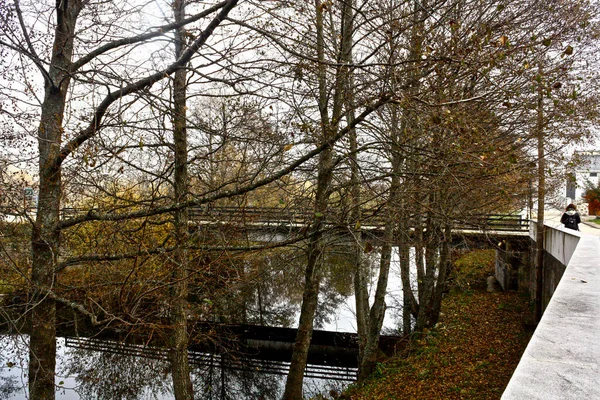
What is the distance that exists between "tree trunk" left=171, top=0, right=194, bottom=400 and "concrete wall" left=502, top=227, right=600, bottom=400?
13.9ft

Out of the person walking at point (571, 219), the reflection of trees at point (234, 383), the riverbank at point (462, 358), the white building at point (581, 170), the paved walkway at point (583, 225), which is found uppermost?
the white building at point (581, 170)

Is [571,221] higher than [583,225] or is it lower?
higher

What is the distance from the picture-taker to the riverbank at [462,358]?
8.46m

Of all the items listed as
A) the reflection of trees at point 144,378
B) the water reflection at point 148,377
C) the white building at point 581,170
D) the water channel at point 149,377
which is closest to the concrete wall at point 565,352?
the white building at point 581,170

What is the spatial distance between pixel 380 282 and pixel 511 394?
31.5 ft

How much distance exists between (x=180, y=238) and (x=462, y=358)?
728cm

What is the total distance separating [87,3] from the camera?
590cm

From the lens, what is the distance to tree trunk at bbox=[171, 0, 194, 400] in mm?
6246

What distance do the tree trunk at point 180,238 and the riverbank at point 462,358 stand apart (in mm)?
3813

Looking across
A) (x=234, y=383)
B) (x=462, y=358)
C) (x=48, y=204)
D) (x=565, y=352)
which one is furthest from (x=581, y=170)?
(x=48, y=204)

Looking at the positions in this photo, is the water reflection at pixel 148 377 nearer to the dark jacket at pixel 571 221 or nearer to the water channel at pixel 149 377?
the water channel at pixel 149 377

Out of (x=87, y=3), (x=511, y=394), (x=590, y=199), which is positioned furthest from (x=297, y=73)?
(x=590, y=199)

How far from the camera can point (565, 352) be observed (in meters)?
2.45

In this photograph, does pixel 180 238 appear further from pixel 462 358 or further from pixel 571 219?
pixel 571 219
